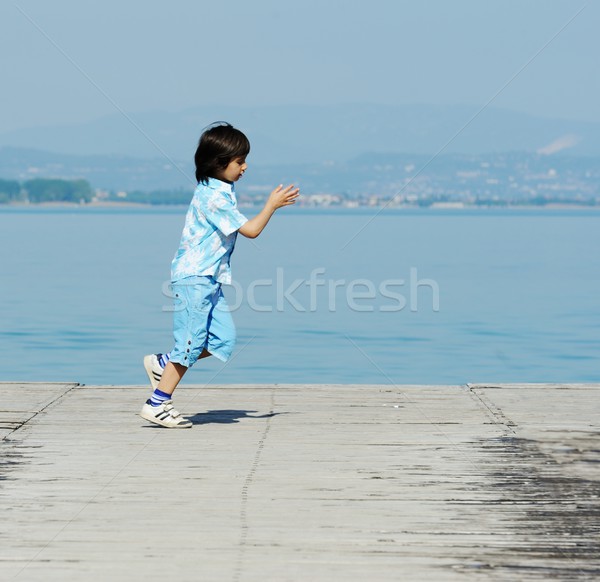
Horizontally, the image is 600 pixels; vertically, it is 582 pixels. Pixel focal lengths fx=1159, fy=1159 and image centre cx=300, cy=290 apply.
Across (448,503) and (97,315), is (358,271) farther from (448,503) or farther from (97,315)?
(448,503)

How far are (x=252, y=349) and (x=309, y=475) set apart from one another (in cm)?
→ 1368

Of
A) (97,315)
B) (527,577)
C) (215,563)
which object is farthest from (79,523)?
(97,315)

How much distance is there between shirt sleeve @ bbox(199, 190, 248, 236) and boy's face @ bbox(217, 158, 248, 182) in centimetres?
12

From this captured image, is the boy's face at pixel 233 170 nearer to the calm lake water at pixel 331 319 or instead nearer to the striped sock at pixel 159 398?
the striped sock at pixel 159 398

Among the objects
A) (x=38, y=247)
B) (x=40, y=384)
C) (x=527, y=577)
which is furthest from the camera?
(x=38, y=247)

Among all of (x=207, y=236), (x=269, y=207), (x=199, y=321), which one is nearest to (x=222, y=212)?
(x=207, y=236)

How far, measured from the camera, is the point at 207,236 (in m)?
6.16

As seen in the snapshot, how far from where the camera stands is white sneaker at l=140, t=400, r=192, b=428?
6.22 m

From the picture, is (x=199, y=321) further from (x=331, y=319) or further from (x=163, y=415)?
(x=331, y=319)

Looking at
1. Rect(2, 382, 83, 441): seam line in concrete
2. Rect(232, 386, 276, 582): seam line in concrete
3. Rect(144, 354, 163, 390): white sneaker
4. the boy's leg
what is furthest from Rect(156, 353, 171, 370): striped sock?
Rect(2, 382, 83, 441): seam line in concrete

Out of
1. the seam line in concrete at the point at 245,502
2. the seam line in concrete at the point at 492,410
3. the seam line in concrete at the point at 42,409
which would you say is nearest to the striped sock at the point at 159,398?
the seam line in concrete at the point at 245,502

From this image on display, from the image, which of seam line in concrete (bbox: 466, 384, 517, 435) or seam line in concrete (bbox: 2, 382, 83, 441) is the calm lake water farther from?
seam line in concrete (bbox: 466, 384, 517, 435)

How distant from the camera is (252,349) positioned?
18.8 metres

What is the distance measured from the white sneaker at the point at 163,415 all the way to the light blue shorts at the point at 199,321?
0.26m
